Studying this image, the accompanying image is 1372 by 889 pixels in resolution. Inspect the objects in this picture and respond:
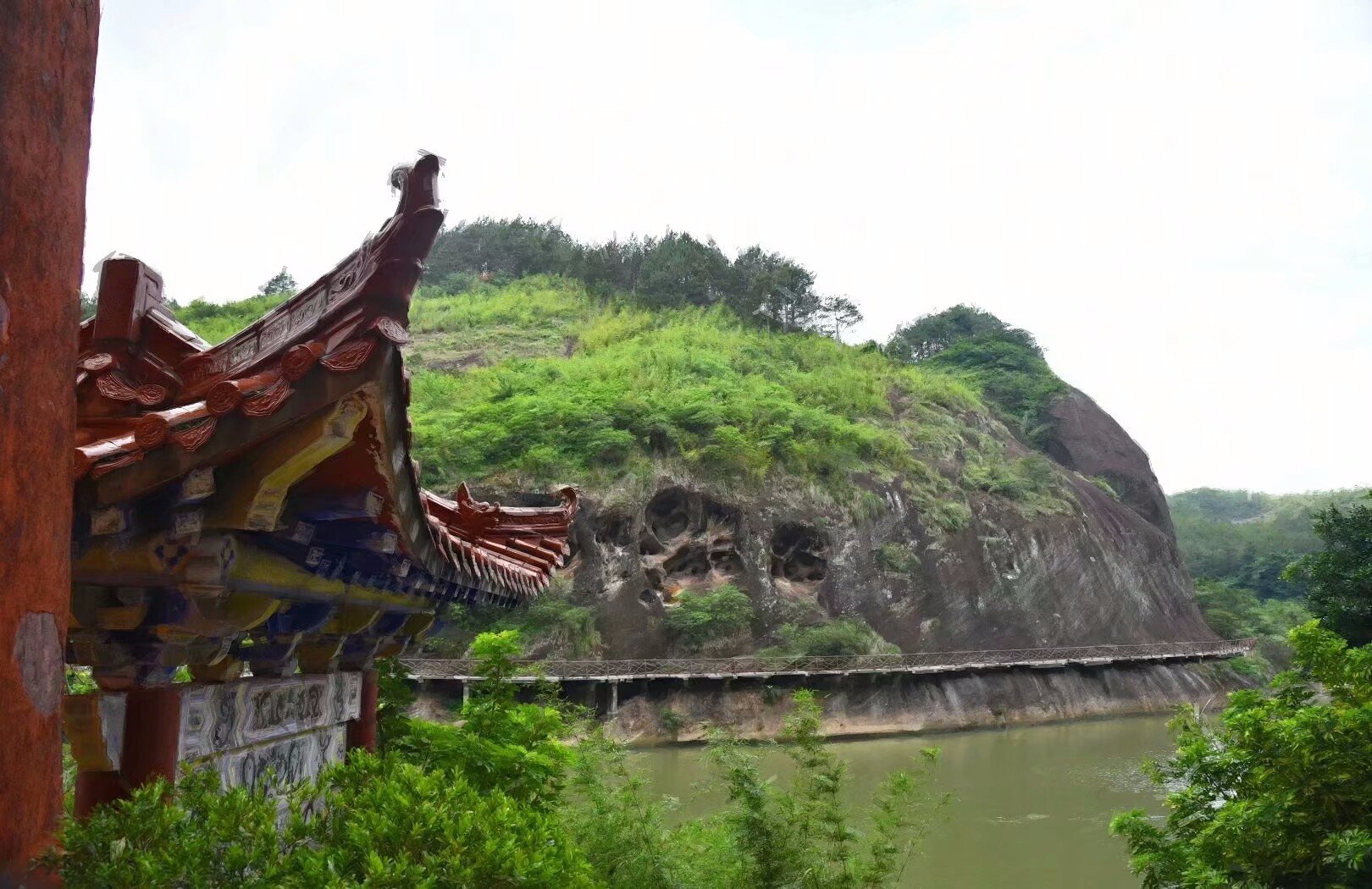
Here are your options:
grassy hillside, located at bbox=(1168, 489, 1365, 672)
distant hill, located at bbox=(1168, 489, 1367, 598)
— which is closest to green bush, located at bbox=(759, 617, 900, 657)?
grassy hillside, located at bbox=(1168, 489, 1365, 672)

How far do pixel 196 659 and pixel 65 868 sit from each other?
1.68 metres

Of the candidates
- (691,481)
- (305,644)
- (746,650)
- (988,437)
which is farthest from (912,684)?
(305,644)

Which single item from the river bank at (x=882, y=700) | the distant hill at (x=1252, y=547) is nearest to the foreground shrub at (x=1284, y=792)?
the river bank at (x=882, y=700)

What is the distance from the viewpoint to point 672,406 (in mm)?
31641

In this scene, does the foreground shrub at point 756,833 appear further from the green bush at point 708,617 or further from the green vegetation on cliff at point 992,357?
the green vegetation on cliff at point 992,357

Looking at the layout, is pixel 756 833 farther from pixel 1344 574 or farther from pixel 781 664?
pixel 781 664

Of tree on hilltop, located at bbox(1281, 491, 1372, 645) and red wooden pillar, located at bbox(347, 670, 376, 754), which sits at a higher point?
tree on hilltop, located at bbox(1281, 491, 1372, 645)

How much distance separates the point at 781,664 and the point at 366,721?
20.8m

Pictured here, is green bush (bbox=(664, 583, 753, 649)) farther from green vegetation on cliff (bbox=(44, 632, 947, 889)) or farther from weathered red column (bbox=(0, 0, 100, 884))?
weathered red column (bbox=(0, 0, 100, 884))

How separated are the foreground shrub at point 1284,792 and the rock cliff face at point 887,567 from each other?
782 inches

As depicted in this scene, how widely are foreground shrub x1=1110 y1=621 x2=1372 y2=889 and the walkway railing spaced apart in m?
15.1

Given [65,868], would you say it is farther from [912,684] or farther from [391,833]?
[912,684]

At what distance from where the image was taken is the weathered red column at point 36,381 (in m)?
2.33

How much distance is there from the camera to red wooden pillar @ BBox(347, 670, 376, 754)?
20.4 ft
